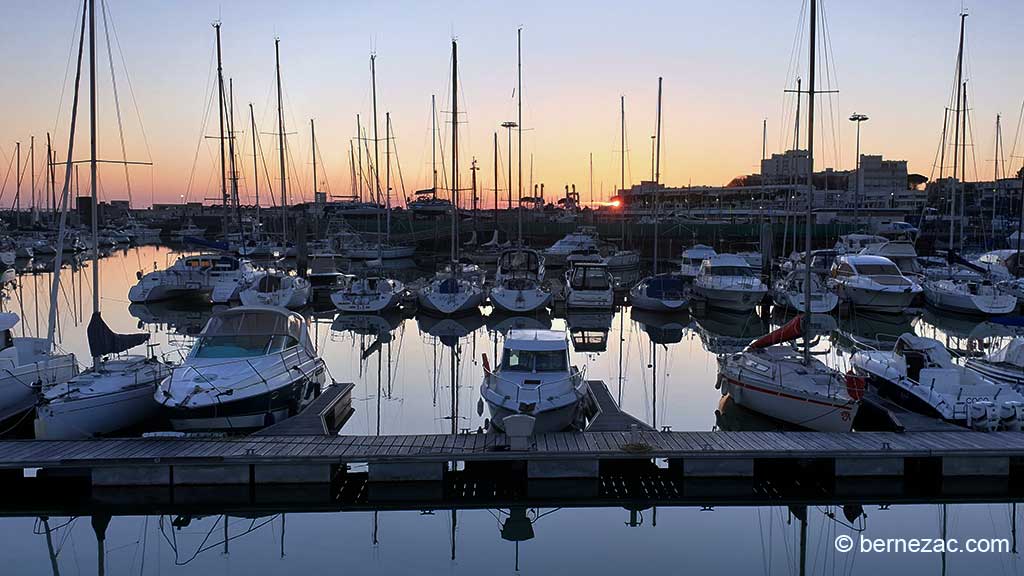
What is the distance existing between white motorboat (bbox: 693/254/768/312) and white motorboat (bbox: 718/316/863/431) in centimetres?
1657

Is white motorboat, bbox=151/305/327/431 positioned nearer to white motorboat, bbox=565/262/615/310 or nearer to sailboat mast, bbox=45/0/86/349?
sailboat mast, bbox=45/0/86/349

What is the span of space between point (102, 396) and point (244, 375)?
2.56m

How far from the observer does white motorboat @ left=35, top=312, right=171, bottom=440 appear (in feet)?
48.5

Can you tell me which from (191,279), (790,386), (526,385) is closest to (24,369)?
(526,385)

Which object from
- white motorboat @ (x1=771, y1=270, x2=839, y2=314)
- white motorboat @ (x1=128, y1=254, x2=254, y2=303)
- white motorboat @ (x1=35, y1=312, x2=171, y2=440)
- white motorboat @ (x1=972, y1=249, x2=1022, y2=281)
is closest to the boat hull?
white motorboat @ (x1=35, y1=312, x2=171, y2=440)

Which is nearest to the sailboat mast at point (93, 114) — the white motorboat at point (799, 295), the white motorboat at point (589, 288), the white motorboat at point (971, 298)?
the white motorboat at point (589, 288)

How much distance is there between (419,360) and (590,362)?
538cm

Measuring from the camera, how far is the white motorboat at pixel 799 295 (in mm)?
34469

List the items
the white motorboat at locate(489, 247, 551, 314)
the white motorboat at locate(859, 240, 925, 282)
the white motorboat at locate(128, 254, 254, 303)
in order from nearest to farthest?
the white motorboat at locate(489, 247, 551, 314), the white motorboat at locate(128, 254, 254, 303), the white motorboat at locate(859, 240, 925, 282)

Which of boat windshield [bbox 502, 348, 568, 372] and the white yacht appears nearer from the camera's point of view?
boat windshield [bbox 502, 348, 568, 372]

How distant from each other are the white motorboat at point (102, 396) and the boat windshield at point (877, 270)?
97.1ft

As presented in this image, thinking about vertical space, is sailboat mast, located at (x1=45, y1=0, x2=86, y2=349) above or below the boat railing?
above

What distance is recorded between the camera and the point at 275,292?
116ft

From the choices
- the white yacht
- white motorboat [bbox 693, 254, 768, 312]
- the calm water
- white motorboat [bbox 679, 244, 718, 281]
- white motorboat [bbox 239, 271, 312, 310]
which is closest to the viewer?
the calm water
